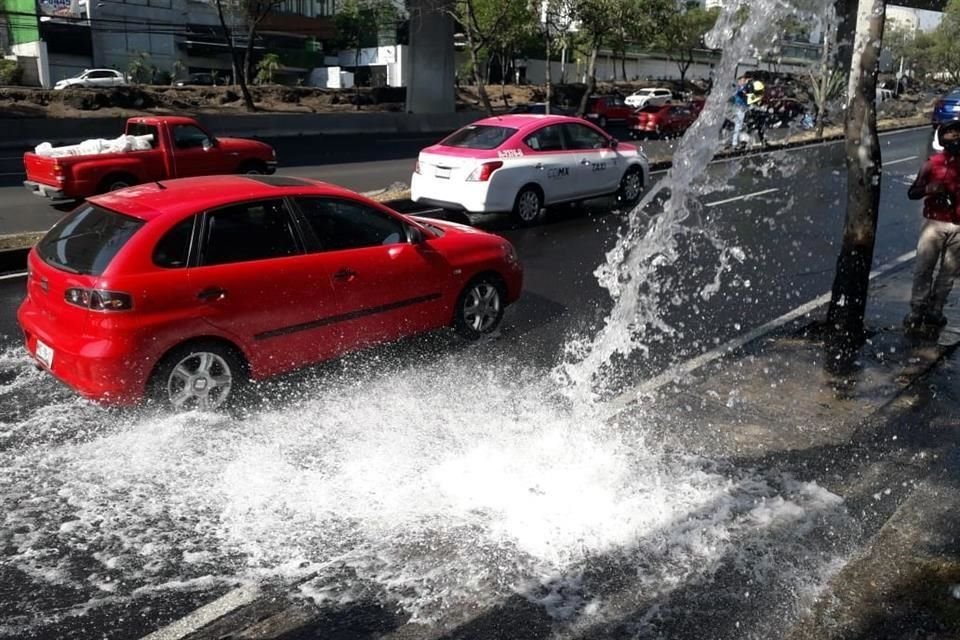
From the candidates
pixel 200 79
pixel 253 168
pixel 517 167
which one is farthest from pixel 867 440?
pixel 200 79

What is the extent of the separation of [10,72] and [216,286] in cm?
4990

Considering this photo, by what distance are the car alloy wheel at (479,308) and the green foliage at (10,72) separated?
46.8 meters

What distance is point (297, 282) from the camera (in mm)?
5879

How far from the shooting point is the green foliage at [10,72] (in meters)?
45.8

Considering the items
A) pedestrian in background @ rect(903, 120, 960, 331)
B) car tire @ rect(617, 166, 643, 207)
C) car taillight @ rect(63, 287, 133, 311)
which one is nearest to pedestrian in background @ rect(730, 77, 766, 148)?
car tire @ rect(617, 166, 643, 207)

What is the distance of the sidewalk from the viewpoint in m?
3.65

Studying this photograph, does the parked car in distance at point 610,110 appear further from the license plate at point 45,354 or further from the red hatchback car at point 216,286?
the license plate at point 45,354

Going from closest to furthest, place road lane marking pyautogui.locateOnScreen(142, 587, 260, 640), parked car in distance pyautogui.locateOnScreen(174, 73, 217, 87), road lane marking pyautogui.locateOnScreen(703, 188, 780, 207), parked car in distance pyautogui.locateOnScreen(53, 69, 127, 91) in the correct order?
road lane marking pyautogui.locateOnScreen(142, 587, 260, 640) → road lane marking pyautogui.locateOnScreen(703, 188, 780, 207) → parked car in distance pyautogui.locateOnScreen(53, 69, 127, 91) → parked car in distance pyautogui.locateOnScreen(174, 73, 217, 87)

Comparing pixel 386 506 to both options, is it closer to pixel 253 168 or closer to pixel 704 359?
pixel 704 359

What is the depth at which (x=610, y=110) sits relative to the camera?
3941 centimetres

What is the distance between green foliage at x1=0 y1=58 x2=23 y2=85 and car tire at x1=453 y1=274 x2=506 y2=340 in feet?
154

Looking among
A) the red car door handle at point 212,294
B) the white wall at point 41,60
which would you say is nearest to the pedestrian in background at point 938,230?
the red car door handle at point 212,294

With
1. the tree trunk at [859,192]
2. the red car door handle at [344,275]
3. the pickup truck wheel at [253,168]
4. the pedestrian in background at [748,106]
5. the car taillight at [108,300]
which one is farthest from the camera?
the pedestrian in background at [748,106]

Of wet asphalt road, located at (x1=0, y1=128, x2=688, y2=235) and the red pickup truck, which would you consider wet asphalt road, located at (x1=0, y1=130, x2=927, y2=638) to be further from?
wet asphalt road, located at (x1=0, y1=128, x2=688, y2=235)
